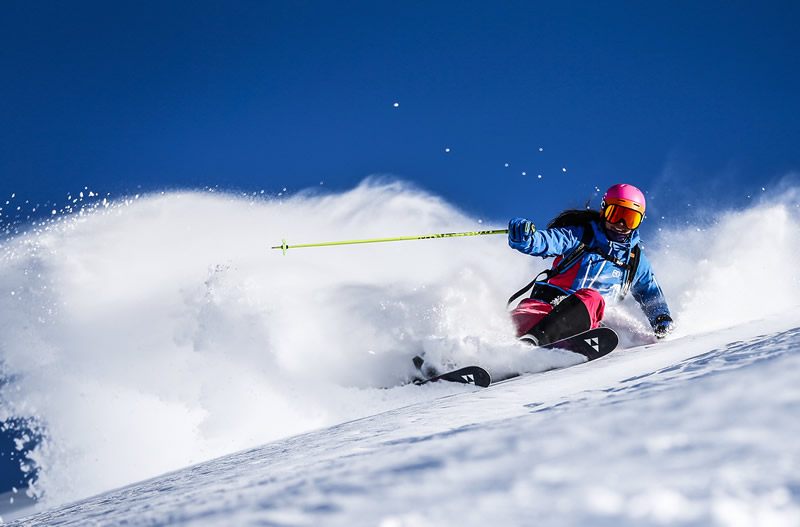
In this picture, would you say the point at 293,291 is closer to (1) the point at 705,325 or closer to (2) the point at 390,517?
(1) the point at 705,325

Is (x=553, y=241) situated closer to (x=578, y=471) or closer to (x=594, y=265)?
(x=594, y=265)

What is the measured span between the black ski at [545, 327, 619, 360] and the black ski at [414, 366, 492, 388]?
55cm

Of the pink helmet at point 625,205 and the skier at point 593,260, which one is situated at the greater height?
the pink helmet at point 625,205

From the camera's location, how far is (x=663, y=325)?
439 centimetres

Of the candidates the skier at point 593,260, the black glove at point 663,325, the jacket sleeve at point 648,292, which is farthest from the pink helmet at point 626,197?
the black glove at point 663,325

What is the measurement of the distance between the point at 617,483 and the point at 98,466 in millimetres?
4503

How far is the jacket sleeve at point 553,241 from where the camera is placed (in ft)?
12.9

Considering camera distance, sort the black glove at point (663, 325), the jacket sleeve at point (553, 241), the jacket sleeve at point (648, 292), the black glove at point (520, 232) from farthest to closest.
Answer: the jacket sleeve at point (648, 292)
the black glove at point (663, 325)
the jacket sleeve at point (553, 241)
the black glove at point (520, 232)

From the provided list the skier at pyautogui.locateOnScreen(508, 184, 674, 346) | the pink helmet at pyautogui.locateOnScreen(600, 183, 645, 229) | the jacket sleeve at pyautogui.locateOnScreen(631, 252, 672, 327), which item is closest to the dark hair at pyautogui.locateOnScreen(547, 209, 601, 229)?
the skier at pyautogui.locateOnScreen(508, 184, 674, 346)

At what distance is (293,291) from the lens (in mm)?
7961

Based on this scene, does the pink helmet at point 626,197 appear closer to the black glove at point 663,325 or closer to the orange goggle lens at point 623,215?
the orange goggle lens at point 623,215

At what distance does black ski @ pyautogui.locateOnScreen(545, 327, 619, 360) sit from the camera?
3.34m

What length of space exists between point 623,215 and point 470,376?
2046 mm

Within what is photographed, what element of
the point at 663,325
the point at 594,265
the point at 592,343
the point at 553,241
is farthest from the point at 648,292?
the point at 592,343
